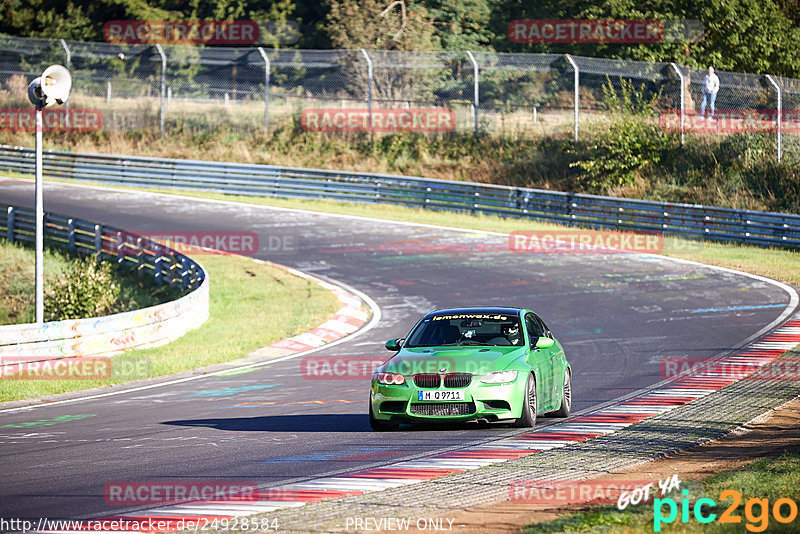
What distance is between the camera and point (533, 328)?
496 inches

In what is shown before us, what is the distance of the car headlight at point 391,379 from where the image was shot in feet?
36.6

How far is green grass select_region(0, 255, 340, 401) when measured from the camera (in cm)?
1624

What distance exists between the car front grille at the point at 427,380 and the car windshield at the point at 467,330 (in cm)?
81

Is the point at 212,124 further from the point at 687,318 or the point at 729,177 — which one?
the point at 687,318

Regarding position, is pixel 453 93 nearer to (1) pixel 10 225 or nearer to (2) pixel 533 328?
(1) pixel 10 225

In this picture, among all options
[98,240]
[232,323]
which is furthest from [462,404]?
[98,240]

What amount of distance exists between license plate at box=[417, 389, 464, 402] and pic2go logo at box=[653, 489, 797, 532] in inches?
140

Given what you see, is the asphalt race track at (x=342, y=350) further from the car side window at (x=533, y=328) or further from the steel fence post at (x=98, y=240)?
the steel fence post at (x=98, y=240)

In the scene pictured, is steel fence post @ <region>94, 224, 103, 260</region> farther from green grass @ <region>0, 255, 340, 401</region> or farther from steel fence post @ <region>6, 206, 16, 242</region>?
steel fence post @ <region>6, 206, 16, 242</region>

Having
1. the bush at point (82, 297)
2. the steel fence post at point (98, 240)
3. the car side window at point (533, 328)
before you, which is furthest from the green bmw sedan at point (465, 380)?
the steel fence post at point (98, 240)

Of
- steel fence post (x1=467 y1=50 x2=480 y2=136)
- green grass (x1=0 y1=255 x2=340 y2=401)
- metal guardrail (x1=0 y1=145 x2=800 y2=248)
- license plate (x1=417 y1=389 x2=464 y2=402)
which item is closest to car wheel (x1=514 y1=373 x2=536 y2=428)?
license plate (x1=417 y1=389 x2=464 y2=402)

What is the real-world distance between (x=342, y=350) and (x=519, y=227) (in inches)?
590

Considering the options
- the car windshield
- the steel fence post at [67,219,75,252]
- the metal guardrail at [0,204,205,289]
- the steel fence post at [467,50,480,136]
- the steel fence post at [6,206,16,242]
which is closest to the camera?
the car windshield

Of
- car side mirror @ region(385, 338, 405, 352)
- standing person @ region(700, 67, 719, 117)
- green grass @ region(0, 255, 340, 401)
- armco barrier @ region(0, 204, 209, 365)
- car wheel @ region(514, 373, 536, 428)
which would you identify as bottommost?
green grass @ region(0, 255, 340, 401)
